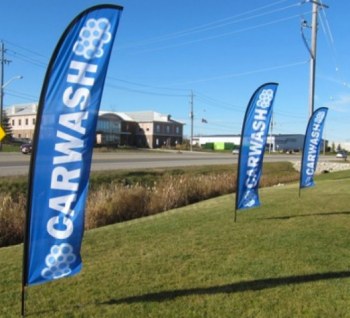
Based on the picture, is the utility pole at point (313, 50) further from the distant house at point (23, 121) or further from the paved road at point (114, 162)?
the distant house at point (23, 121)

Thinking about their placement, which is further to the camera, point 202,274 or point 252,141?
point 252,141

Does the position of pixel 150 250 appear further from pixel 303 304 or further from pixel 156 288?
pixel 303 304

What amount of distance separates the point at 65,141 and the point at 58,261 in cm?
121

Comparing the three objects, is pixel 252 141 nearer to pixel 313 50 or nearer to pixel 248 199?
pixel 248 199

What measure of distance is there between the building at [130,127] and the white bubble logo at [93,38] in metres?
82.5

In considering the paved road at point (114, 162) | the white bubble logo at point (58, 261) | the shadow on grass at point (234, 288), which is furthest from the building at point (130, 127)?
the white bubble logo at point (58, 261)

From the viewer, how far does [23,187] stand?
14.4 m

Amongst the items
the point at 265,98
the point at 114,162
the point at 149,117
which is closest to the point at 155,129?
the point at 149,117

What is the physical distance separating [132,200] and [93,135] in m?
9.45

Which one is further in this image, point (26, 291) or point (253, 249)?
point (253, 249)

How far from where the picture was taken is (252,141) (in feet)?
28.2

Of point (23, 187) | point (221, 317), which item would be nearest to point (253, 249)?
point (221, 317)

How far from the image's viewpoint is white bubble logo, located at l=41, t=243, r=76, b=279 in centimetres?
408

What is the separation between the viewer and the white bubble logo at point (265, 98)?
8669mm
